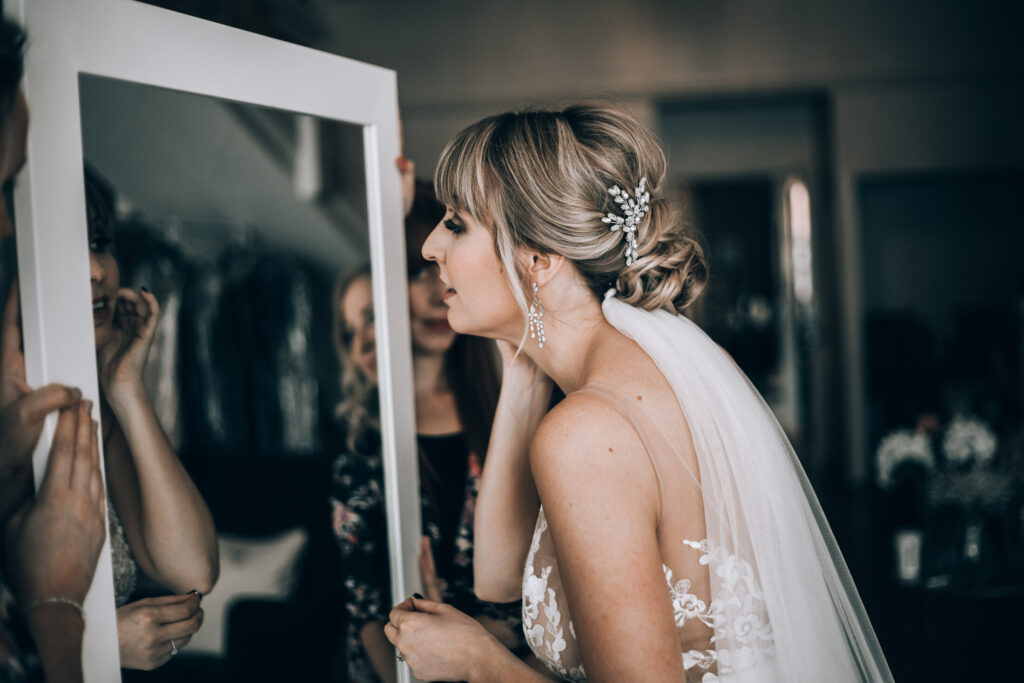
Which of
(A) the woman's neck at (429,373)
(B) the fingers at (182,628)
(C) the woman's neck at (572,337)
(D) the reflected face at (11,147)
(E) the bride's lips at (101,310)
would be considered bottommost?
(B) the fingers at (182,628)

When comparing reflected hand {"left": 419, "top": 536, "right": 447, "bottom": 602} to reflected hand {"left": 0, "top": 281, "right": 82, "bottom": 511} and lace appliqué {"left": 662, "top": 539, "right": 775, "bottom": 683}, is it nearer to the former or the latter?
lace appliqué {"left": 662, "top": 539, "right": 775, "bottom": 683}

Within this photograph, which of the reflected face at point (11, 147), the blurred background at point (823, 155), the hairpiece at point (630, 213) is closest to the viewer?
the reflected face at point (11, 147)

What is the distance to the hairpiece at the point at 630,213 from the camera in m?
1.35

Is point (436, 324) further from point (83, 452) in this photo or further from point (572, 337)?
point (83, 452)

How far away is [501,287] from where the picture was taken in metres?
1.41

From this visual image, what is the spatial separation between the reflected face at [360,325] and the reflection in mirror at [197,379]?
7 centimetres

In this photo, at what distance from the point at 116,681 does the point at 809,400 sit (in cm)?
577

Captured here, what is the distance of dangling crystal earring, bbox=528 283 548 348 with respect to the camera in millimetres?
1414

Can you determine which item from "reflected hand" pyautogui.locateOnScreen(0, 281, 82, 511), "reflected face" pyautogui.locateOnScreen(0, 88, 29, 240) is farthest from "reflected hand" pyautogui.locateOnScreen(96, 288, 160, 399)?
"reflected face" pyautogui.locateOnScreen(0, 88, 29, 240)

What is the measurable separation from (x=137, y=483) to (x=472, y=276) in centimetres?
61

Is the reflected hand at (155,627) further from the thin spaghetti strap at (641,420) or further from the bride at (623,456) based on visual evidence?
the thin spaghetti strap at (641,420)

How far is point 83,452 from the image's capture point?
1.09 meters

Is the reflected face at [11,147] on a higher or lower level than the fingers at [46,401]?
higher

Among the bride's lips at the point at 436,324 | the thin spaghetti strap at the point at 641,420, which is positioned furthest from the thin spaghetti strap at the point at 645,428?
the bride's lips at the point at 436,324
